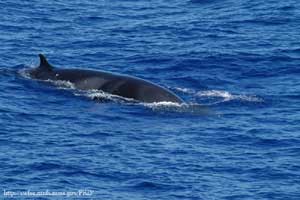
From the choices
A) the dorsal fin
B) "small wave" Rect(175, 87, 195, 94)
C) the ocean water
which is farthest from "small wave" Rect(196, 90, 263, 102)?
the dorsal fin

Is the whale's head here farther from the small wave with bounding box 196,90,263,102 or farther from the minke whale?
the small wave with bounding box 196,90,263,102

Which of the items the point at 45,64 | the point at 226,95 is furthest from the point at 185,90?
the point at 45,64

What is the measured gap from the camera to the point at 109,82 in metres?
47.2

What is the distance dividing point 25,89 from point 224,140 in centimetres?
1248

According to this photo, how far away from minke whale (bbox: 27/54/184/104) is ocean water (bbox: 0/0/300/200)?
2.11 ft

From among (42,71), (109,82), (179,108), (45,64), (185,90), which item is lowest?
(179,108)

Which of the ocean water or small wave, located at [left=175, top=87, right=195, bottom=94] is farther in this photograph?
small wave, located at [left=175, top=87, right=195, bottom=94]

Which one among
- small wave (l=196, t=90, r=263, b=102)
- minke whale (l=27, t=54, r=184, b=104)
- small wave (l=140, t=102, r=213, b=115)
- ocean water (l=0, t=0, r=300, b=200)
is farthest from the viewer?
Answer: small wave (l=196, t=90, r=263, b=102)

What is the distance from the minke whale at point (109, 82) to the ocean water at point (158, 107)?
645 mm

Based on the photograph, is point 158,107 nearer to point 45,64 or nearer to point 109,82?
point 109,82

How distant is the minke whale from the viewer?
45188 millimetres

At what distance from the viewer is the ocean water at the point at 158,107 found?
3488cm

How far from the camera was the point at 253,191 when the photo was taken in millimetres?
34062

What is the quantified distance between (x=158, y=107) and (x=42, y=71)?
29.5ft
